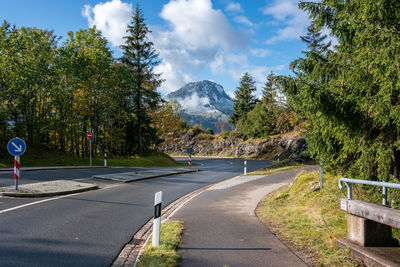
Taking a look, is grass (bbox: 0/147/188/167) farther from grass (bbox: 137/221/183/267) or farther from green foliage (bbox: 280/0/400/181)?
green foliage (bbox: 280/0/400/181)

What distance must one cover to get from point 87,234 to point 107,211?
7.34ft

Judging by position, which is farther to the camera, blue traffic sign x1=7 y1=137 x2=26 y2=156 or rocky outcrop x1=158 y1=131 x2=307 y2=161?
rocky outcrop x1=158 y1=131 x2=307 y2=161

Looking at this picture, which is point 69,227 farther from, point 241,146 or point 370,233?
point 241,146

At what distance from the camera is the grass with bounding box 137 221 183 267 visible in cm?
420

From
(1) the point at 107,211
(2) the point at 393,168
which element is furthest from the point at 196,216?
(2) the point at 393,168

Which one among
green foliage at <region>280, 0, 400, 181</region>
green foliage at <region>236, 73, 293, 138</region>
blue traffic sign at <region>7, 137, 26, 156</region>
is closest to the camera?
green foliage at <region>280, 0, 400, 181</region>

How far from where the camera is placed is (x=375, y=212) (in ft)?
13.4

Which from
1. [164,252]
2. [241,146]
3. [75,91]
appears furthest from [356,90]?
[241,146]

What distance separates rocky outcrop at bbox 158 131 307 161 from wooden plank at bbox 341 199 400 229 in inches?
1116

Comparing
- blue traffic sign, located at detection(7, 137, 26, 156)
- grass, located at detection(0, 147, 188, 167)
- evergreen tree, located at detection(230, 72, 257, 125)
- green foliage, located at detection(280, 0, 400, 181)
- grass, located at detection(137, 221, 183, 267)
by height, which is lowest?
grass, located at detection(137, 221, 183, 267)

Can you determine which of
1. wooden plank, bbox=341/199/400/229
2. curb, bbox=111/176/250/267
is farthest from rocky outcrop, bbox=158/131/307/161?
wooden plank, bbox=341/199/400/229

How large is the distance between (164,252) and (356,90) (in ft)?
19.1

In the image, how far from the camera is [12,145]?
10273 mm

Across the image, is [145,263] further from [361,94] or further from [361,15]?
[361,15]
